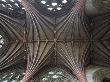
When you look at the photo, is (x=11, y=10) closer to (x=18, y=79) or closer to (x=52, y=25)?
(x=52, y=25)

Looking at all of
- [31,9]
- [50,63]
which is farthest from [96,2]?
[50,63]

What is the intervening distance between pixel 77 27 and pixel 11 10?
4.54 meters

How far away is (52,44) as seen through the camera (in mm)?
20547

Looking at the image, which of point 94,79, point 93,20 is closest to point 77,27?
point 93,20

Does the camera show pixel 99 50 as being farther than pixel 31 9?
Yes

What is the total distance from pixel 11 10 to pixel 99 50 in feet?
21.5

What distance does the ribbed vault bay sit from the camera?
780 inches

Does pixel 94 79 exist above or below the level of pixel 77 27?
below

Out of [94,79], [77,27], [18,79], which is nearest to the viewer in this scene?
[94,79]

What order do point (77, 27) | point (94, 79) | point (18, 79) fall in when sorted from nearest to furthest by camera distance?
point (94, 79), point (18, 79), point (77, 27)

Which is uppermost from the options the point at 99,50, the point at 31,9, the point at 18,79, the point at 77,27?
the point at 31,9

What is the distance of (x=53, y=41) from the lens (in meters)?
20.6

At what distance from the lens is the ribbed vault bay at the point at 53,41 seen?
780 inches

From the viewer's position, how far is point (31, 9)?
1883 cm
